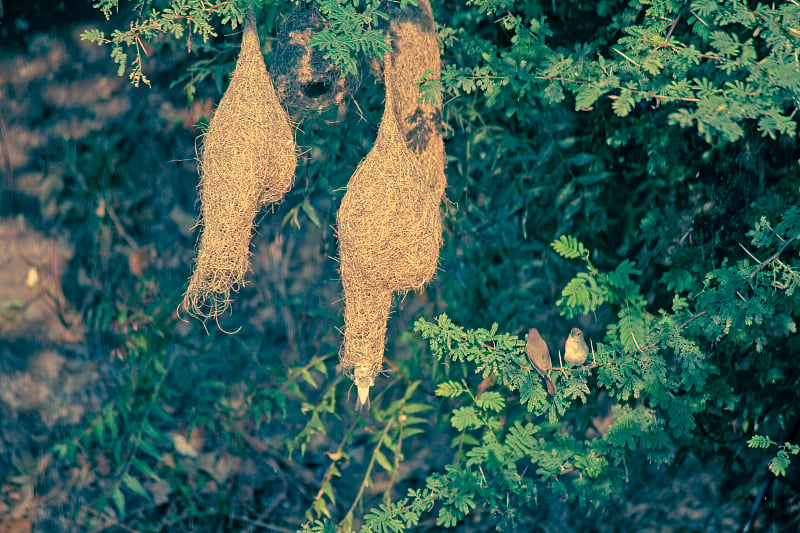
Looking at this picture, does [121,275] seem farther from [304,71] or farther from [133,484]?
[304,71]

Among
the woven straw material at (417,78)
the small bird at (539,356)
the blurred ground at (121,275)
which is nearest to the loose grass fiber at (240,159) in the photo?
the woven straw material at (417,78)

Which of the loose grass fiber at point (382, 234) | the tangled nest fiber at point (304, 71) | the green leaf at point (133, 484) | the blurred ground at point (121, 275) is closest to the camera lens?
the loose grass fiber at point (382, 234)

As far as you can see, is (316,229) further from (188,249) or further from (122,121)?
(122,121)

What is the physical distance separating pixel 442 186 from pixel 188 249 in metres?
1.21

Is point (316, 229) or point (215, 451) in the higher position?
point (316, 229)

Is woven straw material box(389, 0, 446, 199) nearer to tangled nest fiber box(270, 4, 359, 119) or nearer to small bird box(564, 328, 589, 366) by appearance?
tangled nest fiber box(270, 4, 359, 119)

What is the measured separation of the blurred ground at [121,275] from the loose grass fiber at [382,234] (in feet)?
3.01

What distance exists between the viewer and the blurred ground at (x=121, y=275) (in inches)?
116

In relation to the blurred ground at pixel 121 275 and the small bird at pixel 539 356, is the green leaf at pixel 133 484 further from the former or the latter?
the small bird at pixel 539 356

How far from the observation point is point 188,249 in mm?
3016

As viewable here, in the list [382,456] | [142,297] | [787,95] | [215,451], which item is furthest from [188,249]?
[787,95]

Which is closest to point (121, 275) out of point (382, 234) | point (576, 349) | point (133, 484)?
point (133, 484)

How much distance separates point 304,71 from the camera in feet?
6.66

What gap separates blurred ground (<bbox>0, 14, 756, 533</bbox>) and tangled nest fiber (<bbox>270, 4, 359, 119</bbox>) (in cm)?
75
